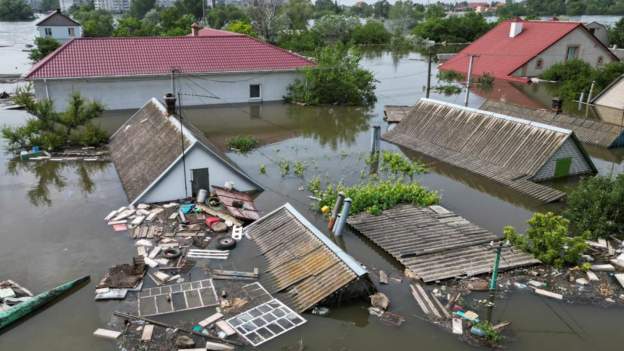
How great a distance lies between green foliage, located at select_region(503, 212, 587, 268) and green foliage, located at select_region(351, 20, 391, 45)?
68.5 meters

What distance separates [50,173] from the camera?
69.3ft

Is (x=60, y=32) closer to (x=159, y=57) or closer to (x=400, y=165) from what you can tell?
(x=159, y=57)

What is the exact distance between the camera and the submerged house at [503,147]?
20.3 m

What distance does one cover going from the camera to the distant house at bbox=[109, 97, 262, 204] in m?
17.3

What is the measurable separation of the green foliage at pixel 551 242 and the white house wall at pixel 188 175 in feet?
33.0

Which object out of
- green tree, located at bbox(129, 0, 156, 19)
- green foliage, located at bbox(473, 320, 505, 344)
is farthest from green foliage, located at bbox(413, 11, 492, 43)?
green tree, located at bbox(129, 0, 156, 19)

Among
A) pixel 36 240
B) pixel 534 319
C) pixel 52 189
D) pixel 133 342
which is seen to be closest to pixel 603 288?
pixel 534 319

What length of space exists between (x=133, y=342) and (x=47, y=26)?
59424mm

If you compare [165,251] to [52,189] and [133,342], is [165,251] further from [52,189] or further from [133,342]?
[52,189]

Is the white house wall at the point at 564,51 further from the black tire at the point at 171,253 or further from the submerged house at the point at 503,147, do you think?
the black tire at the point at 171,253

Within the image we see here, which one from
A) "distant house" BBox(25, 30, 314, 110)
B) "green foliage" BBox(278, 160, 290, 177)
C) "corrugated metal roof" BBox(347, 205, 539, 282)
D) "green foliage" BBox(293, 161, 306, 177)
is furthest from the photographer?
"distant house" BBox(25, 30, 314, 110)

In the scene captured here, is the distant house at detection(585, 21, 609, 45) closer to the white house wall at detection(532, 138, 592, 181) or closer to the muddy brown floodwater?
the muddy brown floodwater

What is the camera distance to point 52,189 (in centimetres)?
1934

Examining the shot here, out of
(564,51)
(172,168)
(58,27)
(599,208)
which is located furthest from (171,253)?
(58,27)
